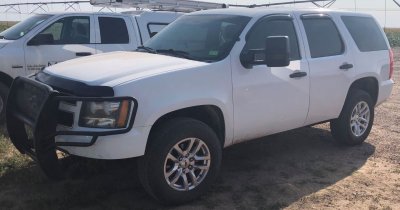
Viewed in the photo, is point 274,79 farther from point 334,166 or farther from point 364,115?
point 364,115

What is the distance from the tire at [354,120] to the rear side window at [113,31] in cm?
407

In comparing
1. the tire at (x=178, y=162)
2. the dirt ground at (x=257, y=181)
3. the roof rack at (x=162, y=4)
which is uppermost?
the roof rack at (x=162, y=4)

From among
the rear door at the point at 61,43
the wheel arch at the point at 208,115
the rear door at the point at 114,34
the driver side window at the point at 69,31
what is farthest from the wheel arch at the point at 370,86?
the driver side window at the point at 69,31

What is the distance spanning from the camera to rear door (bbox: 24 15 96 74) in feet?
23.6

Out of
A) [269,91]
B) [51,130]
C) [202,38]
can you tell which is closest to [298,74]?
[269,91]

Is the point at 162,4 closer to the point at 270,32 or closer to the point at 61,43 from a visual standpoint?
the point at 61,43

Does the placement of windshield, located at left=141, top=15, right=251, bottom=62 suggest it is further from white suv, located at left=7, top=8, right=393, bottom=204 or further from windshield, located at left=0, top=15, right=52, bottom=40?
windshield, located at left=0, top=15, right=52, bottom=40

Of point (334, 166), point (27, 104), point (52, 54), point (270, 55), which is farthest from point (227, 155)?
point (52, 54)

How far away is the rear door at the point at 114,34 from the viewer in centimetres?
788

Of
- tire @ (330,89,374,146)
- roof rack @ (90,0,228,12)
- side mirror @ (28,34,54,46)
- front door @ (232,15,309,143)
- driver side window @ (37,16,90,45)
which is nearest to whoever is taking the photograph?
front door @ (232,15,309,143)

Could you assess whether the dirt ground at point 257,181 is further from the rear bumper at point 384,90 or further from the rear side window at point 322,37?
the rear side window at point 322,37

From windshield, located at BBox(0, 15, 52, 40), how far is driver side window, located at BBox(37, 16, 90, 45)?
23cm

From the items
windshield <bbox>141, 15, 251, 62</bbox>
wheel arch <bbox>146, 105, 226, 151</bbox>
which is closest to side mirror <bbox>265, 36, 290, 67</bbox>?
windshield <bbox>141, 15, 251, 62</bbox>

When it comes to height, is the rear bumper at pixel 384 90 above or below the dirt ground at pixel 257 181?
above
